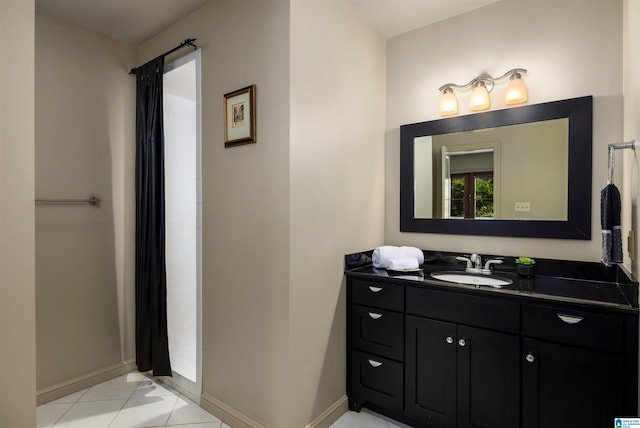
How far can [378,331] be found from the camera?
6.80 feet

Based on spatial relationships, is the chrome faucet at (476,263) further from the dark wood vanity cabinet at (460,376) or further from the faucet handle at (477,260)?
the dark wood vanity cabinet at (460,376)

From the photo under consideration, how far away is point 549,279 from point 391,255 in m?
0.86

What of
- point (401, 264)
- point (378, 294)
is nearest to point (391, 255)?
point (401, 264)

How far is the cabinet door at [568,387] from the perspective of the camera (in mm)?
1428

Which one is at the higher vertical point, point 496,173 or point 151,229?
point 496,173

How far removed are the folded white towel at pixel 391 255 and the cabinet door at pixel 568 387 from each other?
79 centimetres

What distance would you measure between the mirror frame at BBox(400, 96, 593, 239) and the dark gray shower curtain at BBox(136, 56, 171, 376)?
170 centimetres

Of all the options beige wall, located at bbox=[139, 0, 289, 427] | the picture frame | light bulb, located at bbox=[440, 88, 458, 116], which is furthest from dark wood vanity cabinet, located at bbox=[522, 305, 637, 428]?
the picture frame

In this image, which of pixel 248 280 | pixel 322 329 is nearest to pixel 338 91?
pixel 248 280

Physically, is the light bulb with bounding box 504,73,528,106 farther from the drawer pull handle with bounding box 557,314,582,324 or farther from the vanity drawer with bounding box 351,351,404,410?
the vanity drawer with bounding box 351,351,404,410

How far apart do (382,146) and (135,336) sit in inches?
93.0

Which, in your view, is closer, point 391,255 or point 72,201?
point 391,255

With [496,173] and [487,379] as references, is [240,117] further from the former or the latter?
[487,379]

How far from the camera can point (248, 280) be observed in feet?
6.50
